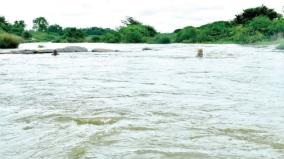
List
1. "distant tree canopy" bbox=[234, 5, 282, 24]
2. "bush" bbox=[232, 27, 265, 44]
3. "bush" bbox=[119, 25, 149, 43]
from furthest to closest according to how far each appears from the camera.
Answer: "bush" bbox=[119, 25, 149, 43] → "distant tree canopy" bbox=[234, 5, 282, 24] → "bush" bbox=[232, 27, 265, 44]

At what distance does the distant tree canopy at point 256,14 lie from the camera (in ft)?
253

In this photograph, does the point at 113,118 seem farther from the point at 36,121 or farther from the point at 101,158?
the point at 101,158

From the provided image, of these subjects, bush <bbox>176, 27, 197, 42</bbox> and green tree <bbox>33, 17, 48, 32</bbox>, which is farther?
green tree <bbox>33, 17, 48, 32</bbox>

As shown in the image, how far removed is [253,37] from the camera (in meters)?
60.6

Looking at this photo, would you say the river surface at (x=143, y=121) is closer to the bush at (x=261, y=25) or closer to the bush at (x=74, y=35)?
the bush at (x=261, y=25)

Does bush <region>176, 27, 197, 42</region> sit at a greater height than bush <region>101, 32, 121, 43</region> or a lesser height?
greater

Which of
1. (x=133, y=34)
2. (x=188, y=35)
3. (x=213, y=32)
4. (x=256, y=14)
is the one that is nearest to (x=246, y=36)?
(x=213, y=32)

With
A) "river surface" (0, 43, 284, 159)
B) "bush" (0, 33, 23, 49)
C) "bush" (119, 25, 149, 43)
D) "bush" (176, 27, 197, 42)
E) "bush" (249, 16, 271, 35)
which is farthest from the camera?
"bush" (119, 25, 149, 43)

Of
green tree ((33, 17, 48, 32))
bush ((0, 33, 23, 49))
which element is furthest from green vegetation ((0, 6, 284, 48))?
green tree ((33, 17, 48, 32))

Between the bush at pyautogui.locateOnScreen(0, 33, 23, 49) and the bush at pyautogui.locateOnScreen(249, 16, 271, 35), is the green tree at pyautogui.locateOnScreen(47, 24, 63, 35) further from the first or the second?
the bush at pyautogui.locateOnScreen(0, 33, 23, 49)

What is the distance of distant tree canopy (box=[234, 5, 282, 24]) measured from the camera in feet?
253

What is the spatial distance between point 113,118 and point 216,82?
5.84 m

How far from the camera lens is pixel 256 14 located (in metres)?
78.4

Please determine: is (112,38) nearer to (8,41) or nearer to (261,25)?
(261,25)
